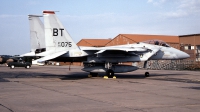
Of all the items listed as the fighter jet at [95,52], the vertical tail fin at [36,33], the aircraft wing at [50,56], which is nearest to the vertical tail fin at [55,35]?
the fighter jet at [95,52]

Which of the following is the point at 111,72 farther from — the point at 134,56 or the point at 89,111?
the point at 89,111

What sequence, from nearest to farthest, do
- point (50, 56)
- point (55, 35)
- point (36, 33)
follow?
point (50, 56), point (55, 35), point (36, 33)

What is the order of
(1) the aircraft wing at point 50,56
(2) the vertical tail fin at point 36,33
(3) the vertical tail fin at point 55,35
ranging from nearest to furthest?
(1) the aircraft wing at point 50,56 < (3) the vertical tail fin at point 55,35 < (2) the vertical tail fin at point 36,33

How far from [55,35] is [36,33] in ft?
13.6

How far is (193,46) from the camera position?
4859 cm

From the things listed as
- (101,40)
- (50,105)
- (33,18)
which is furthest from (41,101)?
(101,40)

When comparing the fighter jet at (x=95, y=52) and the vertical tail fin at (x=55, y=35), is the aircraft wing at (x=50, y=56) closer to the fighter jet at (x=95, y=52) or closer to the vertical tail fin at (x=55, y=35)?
the fighter jet at (x=95, y=52)

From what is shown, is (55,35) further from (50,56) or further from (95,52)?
(95,52)

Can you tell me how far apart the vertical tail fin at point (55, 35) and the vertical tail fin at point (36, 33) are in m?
3.60

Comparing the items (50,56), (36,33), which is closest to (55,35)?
(50,56)

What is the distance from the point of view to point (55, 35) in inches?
A: 794

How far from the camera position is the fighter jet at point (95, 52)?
1994 cm

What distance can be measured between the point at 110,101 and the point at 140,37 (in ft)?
167

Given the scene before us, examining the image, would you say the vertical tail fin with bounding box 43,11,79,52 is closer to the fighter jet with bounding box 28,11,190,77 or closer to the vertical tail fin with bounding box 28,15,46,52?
the fighter jet with bounding box 28,11,190,77
